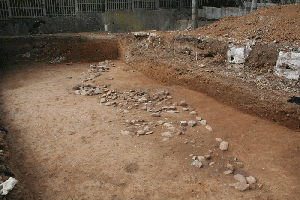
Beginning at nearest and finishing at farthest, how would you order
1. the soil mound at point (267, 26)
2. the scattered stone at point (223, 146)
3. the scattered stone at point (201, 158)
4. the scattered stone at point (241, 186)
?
the scattered stone at point (241, 186), the scattered stone at point (201, 158), the scattered stone at point (223, 146), the soil mound at point (267, 26)

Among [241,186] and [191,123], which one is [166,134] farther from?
[241,186]

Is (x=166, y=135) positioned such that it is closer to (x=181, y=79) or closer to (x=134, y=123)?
(x=134, y=123)

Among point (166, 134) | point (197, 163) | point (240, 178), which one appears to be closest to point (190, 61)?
point (166, 134)

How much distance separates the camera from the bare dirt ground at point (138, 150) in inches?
95.7

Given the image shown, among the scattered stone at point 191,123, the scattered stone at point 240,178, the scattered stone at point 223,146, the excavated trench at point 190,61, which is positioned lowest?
the scattered stone at point 240,178

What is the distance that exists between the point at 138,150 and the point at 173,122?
100 cm

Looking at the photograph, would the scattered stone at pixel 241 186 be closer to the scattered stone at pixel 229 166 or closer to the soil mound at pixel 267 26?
the scattered stone at pixel 229 166

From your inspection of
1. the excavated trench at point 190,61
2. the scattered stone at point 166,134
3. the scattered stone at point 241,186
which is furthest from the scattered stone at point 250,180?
the excavated trench at point 190,61

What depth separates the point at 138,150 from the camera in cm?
309

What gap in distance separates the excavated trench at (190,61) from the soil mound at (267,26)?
29 cm

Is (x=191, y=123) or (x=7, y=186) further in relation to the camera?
(x=191, y=123)

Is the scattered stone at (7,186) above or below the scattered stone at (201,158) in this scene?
above

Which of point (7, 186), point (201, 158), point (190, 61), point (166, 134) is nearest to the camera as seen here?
point (7, 186)

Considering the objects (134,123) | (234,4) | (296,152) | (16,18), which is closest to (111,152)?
(134,123)
